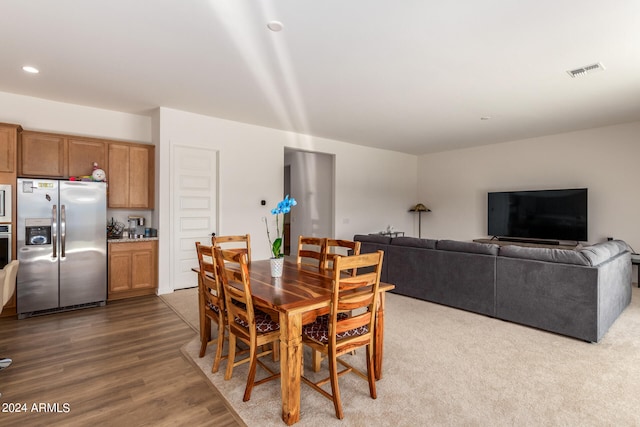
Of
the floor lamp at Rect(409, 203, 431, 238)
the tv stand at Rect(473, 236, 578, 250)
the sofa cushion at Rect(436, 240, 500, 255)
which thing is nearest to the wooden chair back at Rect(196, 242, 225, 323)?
the sofa cushion at Rect(436, 240, 500, 255)

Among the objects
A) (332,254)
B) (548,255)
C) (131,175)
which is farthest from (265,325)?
(131,175)

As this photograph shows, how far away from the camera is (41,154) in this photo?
412 cm

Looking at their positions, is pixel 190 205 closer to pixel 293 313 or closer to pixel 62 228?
pixel 62 228

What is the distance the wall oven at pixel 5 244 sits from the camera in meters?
3.67

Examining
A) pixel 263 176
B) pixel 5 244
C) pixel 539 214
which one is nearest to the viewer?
pixel 5 244

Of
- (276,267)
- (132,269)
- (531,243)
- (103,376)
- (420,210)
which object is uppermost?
(420,210)

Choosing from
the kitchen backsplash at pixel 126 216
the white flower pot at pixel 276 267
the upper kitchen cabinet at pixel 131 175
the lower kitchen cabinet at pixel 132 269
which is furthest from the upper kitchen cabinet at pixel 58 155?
the white flower pot at pixel 276 267

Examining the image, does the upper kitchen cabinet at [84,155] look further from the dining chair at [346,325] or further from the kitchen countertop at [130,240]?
the dining chair at [346,325]

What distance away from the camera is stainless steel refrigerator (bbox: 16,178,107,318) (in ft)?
12.4

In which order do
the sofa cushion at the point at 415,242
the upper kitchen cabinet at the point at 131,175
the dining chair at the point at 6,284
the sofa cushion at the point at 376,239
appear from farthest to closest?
1. the sofa cushion at the point at 376,239
2. the upper kitchen cabinet at the point at 131,175
3. the sofa cushion at the point at 415,242
4. the dining chair at the point at 6,284

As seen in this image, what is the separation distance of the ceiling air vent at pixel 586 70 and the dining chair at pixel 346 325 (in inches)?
123

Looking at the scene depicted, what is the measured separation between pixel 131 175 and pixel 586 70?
5694 mm

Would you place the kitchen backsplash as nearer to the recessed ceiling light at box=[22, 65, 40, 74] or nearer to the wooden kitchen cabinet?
the wooden kitchen cabinet

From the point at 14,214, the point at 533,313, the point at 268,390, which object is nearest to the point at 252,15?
the point at 268,390
